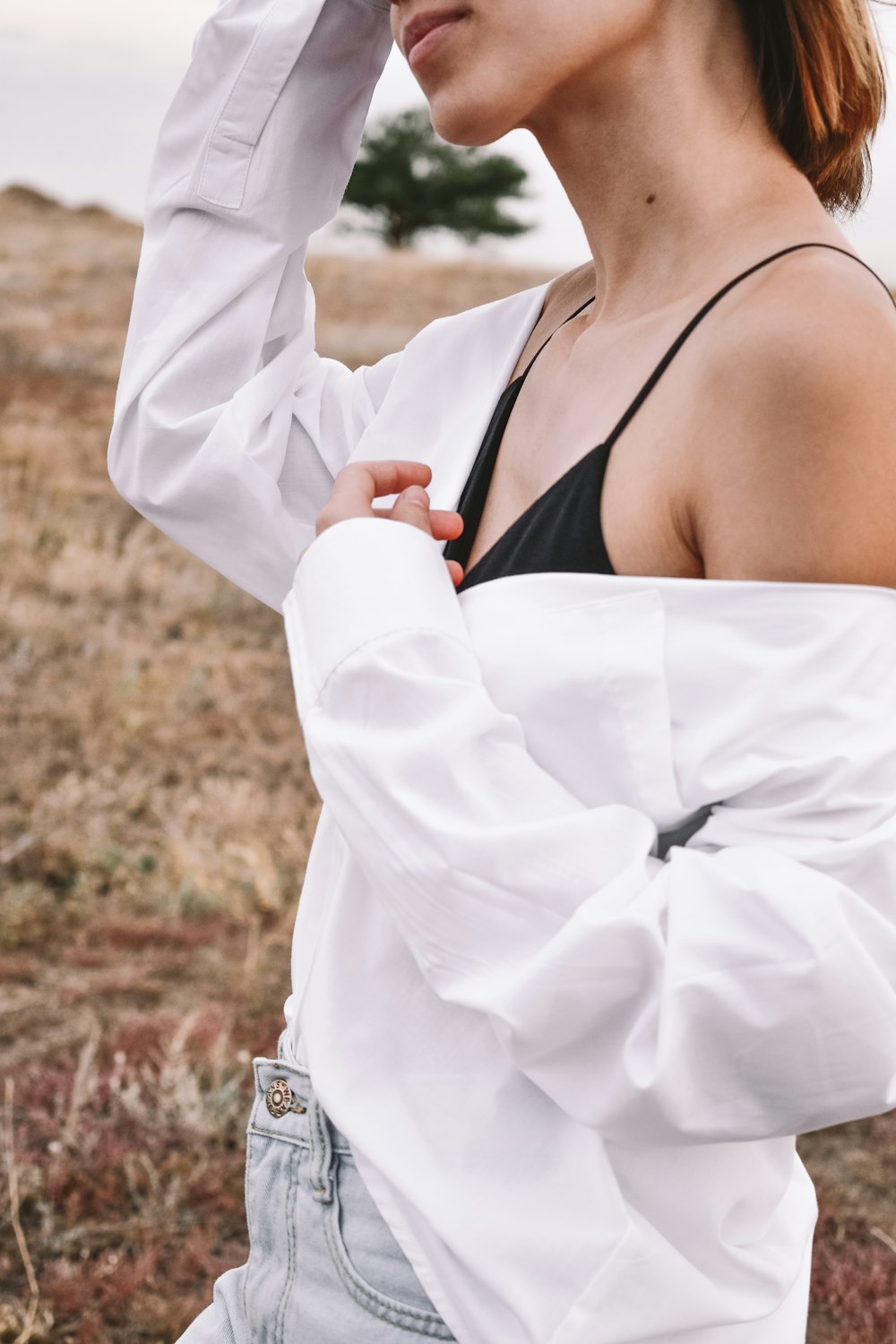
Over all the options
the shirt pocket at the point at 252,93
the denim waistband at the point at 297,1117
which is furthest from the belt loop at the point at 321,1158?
the shirt pocket at the point at 252,93

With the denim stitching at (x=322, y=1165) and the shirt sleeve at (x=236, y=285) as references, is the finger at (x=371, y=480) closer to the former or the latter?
the shirt sleeve at (x=236, y=285)

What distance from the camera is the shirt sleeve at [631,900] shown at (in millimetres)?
875

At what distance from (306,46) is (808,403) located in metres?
0.98

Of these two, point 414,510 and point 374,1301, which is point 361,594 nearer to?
point 414,510

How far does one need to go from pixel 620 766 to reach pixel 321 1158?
45 cm

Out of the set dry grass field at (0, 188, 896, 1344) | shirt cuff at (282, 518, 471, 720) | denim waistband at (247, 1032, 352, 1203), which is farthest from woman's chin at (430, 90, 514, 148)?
dry grass field at (0, 188, 896, 1344)

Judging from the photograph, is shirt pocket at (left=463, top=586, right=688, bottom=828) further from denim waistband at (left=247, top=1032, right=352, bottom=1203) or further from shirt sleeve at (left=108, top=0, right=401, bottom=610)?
shirt sleeve at (left=108, top=0, right=401, bottom=610)

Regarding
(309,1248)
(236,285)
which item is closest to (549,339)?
(236,285)

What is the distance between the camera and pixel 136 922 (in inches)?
176

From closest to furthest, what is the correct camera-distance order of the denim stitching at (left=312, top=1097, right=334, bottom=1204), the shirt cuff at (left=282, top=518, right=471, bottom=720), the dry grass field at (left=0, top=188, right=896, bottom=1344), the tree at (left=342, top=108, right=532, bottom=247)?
1. the shirt cuff at (left=282, top=518, right=471, bottom=720)
2. the denim stitching at (left=312, top=1097, right=334, bottom=1204)
3. the dry grass field at (left=0, top=188, right=896, bottom=1344)
4. the tree at (left=342, top=108, right=532, bottom=247)

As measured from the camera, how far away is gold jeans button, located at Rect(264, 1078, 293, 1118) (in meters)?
1.17

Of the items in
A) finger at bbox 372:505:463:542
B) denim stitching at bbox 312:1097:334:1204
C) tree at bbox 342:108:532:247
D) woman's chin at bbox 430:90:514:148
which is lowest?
tree at bbox 342:108:532:247

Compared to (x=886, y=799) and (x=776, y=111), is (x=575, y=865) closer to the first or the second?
(x=886, y=799)

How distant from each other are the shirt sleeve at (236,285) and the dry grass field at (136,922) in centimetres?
182
